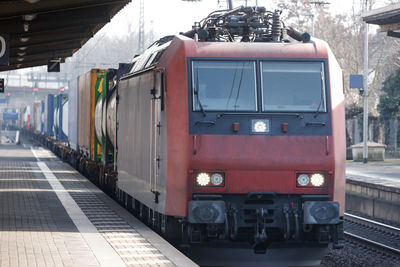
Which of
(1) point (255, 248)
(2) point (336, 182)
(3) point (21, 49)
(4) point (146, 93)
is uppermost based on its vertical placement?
(3) point (21, 49)

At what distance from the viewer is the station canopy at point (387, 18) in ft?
80.6

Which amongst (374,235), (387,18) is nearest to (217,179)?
(374,235)

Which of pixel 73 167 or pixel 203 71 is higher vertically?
pixel 203 71

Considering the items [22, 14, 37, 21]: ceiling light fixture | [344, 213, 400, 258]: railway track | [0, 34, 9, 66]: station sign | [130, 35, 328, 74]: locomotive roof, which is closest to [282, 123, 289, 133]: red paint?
[130, 35, 328, 74]: locomotive roof

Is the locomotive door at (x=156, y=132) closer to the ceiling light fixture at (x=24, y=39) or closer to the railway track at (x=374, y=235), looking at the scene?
the railway track at (x=374, y=235)

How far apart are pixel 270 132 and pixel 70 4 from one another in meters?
6.69

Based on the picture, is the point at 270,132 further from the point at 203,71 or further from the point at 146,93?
the point at 146,93

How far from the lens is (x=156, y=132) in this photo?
12258 mm

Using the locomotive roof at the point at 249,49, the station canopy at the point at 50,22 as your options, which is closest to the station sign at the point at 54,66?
the station canopy at the point at 50,22

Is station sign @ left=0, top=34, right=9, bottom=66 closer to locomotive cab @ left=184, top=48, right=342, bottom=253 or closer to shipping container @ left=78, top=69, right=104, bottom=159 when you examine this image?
locomotive cab @ left=184, top=48, right=342, bottom=253

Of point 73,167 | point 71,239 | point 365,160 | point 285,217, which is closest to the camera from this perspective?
point 285,217

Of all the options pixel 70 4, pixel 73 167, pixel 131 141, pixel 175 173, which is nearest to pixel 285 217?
pixel 175 173

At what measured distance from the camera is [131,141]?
15109 millimetres

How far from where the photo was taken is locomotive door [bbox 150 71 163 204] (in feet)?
39.5
